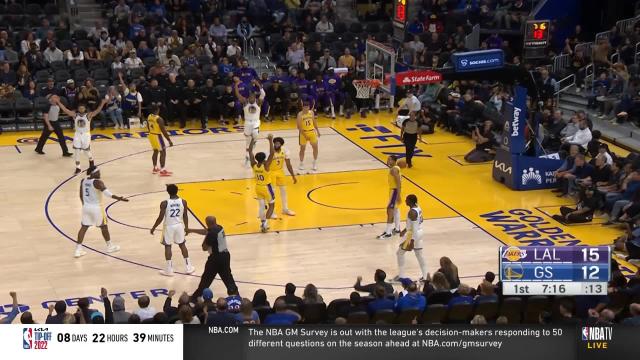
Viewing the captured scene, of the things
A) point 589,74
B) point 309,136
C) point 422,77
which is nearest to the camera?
point 422,77

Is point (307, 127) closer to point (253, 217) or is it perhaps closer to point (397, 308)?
point (253, 217)

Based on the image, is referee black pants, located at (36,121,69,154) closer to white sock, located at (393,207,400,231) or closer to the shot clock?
white sock, located at (393,207,400,231)

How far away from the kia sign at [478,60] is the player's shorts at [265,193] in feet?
16.6

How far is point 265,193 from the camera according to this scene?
67.2ft

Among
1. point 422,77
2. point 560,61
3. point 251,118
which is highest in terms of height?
point 422,77

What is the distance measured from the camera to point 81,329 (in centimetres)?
1015

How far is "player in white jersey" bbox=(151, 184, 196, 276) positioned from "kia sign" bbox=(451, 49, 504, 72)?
7420mm

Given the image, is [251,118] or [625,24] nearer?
[251,118]

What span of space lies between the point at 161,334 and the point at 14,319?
7257mm

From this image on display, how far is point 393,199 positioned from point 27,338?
10663 mm

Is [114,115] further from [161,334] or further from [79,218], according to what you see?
[161,334]

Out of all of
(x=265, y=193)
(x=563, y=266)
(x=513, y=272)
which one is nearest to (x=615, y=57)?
(x=265, y=193)

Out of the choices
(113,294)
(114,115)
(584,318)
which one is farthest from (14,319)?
(114,115)

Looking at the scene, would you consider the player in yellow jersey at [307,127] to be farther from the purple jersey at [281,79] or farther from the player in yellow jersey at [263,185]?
the purple jersey at [281,79]
